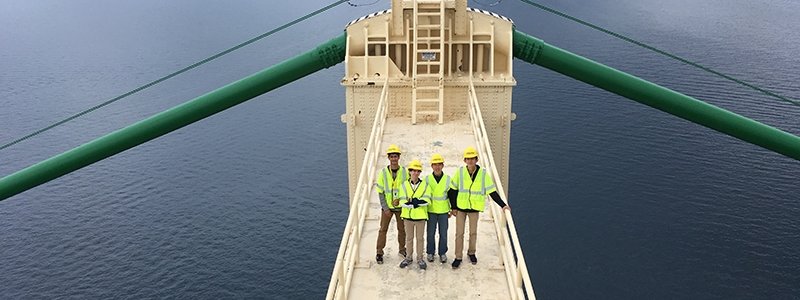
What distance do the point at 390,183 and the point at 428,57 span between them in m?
11.0

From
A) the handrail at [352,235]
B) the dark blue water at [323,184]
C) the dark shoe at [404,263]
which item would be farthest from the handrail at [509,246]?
the dark blue water at [323,184]

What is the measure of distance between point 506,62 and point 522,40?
0.92 meters

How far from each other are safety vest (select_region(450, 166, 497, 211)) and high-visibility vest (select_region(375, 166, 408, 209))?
87 centimetres

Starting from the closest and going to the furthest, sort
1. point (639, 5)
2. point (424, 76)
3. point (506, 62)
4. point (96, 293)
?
point (424, 76) < point (506, 62) < point (96, 293) < point (639, 5)

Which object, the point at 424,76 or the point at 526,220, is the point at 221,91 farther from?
the point at 526,220

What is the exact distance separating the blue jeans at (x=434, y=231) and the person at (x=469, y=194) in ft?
0.75

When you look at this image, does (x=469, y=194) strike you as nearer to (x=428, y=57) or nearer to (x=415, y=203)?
(x=415, y=203)

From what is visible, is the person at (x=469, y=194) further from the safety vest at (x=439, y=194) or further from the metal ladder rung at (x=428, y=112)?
the metal ladder rung at (x=428, y=112)

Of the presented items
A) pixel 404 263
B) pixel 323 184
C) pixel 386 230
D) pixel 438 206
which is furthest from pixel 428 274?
pixel 323 184

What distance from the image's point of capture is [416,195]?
1241cm

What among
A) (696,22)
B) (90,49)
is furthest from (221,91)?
(696,22)

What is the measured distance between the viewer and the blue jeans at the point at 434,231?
12742mm

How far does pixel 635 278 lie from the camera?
4012 centimetres

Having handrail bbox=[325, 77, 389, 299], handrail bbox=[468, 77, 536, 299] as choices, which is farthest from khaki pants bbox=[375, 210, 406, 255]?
handrail bbox=[468, 77, 536, 299]
